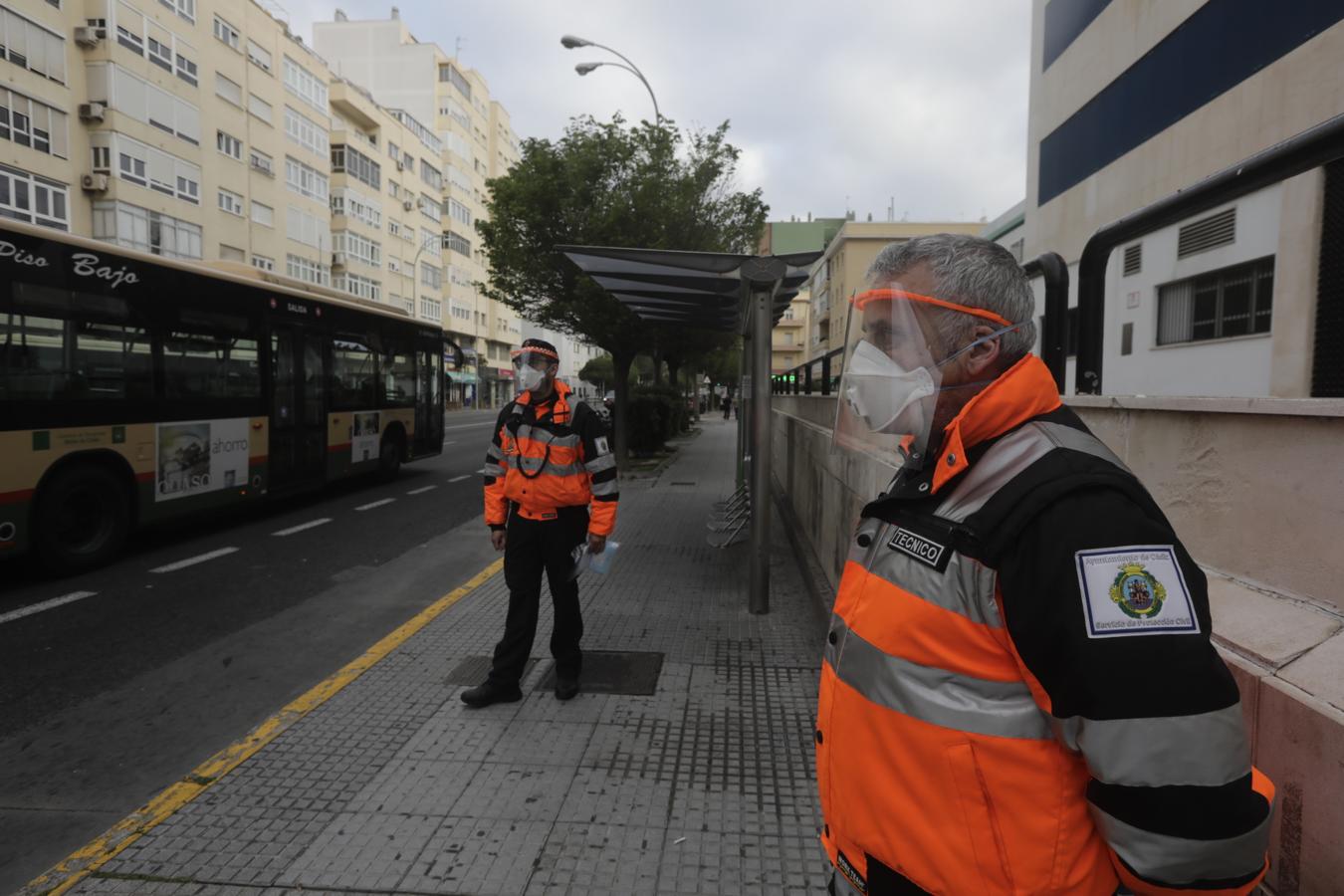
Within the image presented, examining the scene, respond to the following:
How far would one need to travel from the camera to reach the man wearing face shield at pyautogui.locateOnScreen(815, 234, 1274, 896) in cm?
101

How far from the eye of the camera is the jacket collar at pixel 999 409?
1260 mm

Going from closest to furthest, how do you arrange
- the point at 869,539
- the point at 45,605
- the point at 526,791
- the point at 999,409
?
the point at 999,409 < the point at 869,539 < the point at 526,791 < the point at 45,605

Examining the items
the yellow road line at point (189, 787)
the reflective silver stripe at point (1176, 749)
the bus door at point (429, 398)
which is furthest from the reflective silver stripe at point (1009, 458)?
the bus door at point (429, 398)

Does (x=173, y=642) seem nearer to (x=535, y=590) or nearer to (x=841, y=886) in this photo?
(x=535, y=590)

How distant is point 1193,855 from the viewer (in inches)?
40.0

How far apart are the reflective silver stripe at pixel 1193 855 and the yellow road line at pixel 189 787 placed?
327cm

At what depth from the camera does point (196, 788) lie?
10.9 feet

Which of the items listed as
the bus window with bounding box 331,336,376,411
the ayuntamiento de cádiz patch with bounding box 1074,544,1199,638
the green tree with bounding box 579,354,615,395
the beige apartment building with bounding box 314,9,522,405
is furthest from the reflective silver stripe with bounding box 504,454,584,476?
the green tree with bounding box 579,354,615,395

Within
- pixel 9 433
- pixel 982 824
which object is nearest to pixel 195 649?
pixel 9 433

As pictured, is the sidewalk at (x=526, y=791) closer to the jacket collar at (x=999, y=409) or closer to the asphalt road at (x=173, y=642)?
the asphalt road at (x=173, y=642)

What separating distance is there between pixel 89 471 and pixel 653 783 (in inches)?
270

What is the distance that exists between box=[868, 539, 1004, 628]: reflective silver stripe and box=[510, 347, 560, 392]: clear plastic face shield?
321 cm

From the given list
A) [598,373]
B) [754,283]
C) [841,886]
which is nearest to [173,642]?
[754,283]

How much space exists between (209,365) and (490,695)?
6.88m
